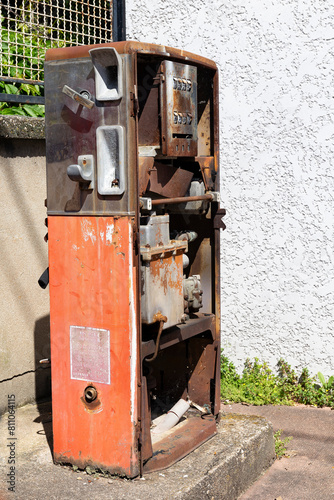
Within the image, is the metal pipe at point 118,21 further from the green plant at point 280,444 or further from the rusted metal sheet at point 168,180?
the green plant at point 280,444

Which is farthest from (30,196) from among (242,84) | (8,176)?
(242,84)

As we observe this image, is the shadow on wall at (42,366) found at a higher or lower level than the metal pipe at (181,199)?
lower

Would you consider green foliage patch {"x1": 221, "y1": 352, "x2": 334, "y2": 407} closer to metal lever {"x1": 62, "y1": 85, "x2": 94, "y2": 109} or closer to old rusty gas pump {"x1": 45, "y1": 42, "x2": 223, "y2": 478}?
old rusty gas pump {"x1": 45, "y1": 42, "x2": 223, "y2": 478}

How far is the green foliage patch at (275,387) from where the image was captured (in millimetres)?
5000

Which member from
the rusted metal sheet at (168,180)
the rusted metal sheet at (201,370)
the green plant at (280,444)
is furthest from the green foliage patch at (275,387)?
the rusted metal sheet at (168,180)

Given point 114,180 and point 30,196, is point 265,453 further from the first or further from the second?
point 30,196

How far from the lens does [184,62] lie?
3525 millimetres

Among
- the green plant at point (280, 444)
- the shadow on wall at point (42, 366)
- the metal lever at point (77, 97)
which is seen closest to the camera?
the metal lever at point (77, 97)

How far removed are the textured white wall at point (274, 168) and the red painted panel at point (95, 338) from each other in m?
2.22

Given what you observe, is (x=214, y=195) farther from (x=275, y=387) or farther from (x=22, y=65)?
(x=22, y=65)

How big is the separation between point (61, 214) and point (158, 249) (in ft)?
1.79

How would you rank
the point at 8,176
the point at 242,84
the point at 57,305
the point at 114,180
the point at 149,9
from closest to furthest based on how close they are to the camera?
the point at 114,180 → the point at 57,305 → the point at 8,176 → the point at 242,84 → the point at 149,9

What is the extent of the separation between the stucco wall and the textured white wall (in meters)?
1.63

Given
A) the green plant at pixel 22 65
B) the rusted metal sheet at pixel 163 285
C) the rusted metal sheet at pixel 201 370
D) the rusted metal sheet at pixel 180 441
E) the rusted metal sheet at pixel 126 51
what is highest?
the green plant at pixel 22 65
